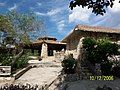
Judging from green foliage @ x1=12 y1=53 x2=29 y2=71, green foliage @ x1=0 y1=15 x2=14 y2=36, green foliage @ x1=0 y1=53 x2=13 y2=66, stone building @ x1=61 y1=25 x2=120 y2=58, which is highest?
green foliage @ x1=0 y1=15 x2=14 y2=36

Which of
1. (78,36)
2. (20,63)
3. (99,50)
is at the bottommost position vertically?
(20,63)

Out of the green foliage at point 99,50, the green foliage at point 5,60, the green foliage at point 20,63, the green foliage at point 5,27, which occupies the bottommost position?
the green foliage at point 20,63

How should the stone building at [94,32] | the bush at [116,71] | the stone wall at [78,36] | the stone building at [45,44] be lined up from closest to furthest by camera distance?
1. the bush at [116,71]
2. the stone building at [94,32]
3. the stone wall at [78,36]
4. the stone building at [45,44]

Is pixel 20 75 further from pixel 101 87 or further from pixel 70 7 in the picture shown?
pixel 70 7

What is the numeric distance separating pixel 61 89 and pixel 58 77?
8.91 feet

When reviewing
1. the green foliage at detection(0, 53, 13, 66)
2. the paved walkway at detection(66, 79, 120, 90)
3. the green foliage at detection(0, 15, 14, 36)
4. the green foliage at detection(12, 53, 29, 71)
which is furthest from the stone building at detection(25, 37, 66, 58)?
the paved walkway at detection(66, 79, 120, 90)

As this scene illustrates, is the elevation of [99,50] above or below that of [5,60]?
above

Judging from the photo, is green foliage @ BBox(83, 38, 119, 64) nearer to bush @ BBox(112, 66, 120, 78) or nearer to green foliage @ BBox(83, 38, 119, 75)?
green foliage @ BBox(83, 38, 119, 75)

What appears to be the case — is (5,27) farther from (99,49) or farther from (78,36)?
(99,49)

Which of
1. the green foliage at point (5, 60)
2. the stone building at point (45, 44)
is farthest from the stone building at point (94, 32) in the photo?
the stone building at point (45, 44)
